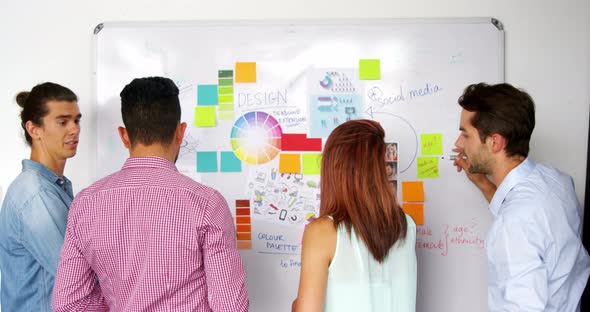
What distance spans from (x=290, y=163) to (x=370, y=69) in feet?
1.79

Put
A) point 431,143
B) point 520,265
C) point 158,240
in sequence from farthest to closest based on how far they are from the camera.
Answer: point 431,143, point 520,265, point 158,240

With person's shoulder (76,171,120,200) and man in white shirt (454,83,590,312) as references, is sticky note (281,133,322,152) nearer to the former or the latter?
man in white shirt (454,83,590,312)

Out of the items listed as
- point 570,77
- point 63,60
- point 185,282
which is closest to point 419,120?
point 570,77

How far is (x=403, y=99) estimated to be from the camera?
2330 millimetres

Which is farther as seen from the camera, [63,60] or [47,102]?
[63,60]

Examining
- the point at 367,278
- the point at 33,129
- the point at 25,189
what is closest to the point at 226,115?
the point at 33,129

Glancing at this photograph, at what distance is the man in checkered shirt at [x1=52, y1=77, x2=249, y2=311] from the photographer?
56.4 inches

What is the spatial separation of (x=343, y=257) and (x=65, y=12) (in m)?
1.85

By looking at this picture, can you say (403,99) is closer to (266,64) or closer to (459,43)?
(459,43)

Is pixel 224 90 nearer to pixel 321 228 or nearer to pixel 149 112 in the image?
pixel 149 112

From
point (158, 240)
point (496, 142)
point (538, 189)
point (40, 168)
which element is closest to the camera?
point (158, 240)

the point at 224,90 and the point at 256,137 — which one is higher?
the point at 224,90

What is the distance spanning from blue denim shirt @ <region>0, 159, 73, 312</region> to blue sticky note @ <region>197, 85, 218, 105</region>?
29.6 inches

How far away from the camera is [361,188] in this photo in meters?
1.51
